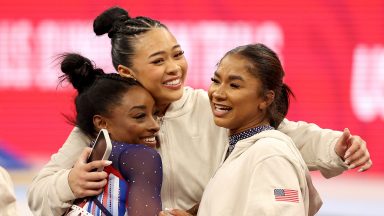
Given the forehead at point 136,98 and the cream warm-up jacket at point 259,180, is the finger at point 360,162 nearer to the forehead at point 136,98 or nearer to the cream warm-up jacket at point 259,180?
the cream warm-up jacket at point 259,180

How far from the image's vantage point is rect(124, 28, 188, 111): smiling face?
3355mm

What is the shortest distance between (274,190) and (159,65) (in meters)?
0.89

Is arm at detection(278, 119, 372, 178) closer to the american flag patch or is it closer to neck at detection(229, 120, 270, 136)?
neck at detection(229, 120, 270, 136)

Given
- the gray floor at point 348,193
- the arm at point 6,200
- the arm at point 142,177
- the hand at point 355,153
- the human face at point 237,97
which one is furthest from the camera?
the gray floor at point 348,193

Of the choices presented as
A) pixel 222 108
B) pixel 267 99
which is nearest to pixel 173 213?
pixel 222 108

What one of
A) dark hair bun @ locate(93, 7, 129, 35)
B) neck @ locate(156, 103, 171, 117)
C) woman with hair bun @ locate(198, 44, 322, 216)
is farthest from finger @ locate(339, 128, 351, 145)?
dark hair bun @ locate(93, 7, 129, 35)

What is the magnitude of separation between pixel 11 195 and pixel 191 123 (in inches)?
37.6

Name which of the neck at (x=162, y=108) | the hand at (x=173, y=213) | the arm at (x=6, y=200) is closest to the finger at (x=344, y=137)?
the hand at (x=173, y=213)

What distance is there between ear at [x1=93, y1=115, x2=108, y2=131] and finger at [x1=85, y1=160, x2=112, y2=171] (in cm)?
24

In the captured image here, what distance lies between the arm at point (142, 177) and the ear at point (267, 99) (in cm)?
38

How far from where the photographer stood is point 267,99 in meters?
3.00

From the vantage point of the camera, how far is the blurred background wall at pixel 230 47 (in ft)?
21.1

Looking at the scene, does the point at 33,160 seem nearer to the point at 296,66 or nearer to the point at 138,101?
the point at 296,66

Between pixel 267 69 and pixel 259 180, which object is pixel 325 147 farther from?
pixel 259 180
